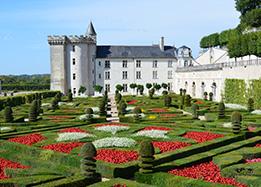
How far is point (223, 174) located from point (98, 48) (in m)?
56.7

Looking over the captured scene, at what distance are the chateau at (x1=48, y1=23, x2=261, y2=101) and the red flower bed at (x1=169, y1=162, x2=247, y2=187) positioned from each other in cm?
4172

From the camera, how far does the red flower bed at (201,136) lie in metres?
15.8

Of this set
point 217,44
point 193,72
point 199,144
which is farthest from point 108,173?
point 217,44

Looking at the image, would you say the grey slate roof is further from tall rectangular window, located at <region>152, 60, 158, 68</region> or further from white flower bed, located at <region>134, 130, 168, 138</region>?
white flower bed, located at <region>134, 130, 168, 138</region>

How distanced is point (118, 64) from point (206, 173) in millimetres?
54894

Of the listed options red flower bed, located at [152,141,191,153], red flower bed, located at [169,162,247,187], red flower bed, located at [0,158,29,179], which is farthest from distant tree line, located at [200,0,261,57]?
red flower bed, located at [0,158,29,179]

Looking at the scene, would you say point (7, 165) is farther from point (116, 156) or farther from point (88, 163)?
point (116, 156)

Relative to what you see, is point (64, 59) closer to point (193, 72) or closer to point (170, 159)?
point (193, 72)

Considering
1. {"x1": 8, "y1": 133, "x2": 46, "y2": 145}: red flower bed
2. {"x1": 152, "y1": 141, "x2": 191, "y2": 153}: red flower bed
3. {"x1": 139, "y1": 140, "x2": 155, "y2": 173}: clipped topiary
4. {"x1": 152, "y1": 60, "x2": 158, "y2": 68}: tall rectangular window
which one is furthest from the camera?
{"x1": 152, "y1": 60, "x2": 158, "y2": 68}: tall rectangular window

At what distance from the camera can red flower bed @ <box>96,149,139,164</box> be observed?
12.3 metres

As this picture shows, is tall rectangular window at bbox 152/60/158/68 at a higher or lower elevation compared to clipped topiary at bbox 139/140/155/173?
higher

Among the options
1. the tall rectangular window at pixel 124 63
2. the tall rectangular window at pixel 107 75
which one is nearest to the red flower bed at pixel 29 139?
the tall rectangular window at pixel 107 75

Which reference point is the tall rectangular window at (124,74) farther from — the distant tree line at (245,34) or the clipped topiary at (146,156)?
the clipped topiary at (146,156)

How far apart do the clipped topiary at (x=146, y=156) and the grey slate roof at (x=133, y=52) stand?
54.4 m
